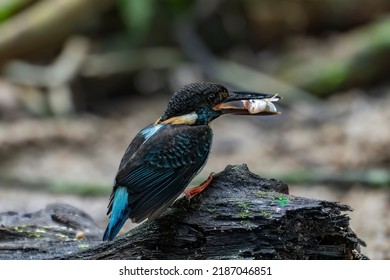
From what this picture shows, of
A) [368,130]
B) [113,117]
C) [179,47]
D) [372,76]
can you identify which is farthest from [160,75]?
[368,130]

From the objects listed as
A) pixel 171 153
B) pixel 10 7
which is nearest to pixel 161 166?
pixel 171 153

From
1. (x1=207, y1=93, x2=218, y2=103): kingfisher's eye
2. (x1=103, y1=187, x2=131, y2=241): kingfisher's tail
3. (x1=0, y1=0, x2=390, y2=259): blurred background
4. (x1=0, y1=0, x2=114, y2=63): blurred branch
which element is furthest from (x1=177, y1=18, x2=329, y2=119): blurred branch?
(x1=103, y1=187, x2=131, y2=241): kingfisher's tail

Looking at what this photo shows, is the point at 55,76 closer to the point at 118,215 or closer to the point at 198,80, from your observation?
the point at 198,80

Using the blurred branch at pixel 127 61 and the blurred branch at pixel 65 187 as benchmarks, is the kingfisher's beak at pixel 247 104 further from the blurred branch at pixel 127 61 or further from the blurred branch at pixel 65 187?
the blurred branch at pixel 127 61

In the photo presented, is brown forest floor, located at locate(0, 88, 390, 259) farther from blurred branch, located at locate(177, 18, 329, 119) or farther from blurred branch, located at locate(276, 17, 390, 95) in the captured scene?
blurred branch, located at locate(276, 17, 390, 95)
